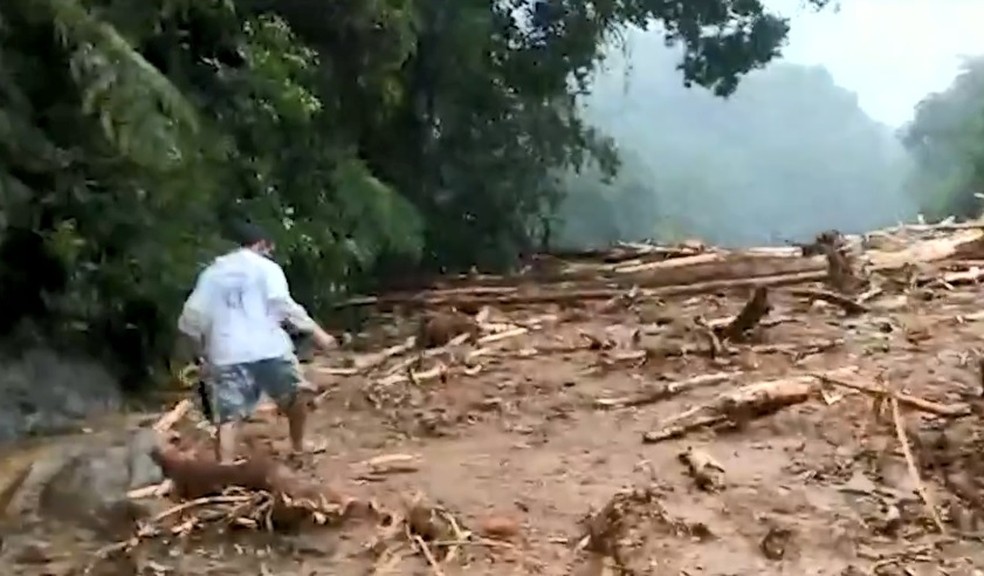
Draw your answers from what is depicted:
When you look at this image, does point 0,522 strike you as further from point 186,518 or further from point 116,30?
point 116,30

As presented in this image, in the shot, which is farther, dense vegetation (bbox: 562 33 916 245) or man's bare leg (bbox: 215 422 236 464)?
dense vegetation (bbox: 562 33 916 245)

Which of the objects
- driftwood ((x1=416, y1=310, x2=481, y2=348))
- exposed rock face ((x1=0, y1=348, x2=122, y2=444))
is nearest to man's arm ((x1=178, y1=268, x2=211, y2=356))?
exposed rock face ((x1=0, y1=348, x2=122, y2=444))

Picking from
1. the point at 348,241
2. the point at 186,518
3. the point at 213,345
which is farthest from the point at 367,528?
the point at 348,241

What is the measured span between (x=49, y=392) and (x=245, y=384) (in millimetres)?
3096

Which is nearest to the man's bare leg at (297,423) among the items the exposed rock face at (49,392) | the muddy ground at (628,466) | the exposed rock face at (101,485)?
the muddy ground at (628,466)

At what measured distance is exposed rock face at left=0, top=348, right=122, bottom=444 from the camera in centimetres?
889

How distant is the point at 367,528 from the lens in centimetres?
588

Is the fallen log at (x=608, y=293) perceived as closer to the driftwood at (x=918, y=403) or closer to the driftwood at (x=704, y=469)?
the driftwood at (x=918, y=403)

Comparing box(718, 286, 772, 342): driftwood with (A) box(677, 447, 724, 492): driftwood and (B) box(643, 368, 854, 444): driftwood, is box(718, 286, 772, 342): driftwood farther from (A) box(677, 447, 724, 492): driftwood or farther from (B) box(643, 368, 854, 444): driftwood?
(A) box(677, 447, 724, 492): driftwood

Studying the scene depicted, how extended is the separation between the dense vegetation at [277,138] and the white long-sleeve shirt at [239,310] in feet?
7.76

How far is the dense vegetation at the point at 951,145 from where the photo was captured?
24469mm

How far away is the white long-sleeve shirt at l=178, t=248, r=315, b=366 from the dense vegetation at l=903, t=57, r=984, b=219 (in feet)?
57.5

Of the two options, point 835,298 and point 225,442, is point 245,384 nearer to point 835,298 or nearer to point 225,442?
point 225,442

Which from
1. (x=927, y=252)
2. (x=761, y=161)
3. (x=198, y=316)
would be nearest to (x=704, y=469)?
(x=198, y=316)
